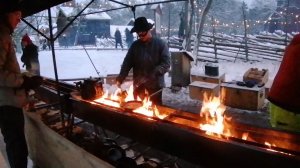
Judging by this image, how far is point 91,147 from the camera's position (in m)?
3.91

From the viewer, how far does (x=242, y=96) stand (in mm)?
7938

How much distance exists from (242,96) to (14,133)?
230 inches

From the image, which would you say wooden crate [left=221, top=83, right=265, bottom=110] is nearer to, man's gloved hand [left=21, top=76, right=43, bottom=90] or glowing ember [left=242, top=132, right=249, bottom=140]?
glowing ember [left=242, top=132, right=249, bottom=140]

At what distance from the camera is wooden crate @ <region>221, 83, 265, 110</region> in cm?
774

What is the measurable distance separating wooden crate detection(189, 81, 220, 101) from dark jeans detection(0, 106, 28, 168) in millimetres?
5647

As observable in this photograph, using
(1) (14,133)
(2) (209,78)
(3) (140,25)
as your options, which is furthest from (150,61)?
(2) (209,78)

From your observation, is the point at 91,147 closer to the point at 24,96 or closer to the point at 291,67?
the point at 24,96

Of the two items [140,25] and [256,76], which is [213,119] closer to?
[140,25]

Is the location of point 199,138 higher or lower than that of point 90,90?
lower

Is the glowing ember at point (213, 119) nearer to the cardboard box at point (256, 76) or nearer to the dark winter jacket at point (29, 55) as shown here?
the cardboard box at point (256, 76)

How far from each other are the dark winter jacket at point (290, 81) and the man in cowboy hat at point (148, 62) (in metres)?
2.50

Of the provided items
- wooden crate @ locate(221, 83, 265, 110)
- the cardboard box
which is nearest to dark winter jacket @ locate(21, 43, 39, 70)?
wooden crate @ locate(221, 83, 265, 110)

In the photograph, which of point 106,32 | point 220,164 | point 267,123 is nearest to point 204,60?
point 267,123

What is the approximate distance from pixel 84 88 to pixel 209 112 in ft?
5.89
